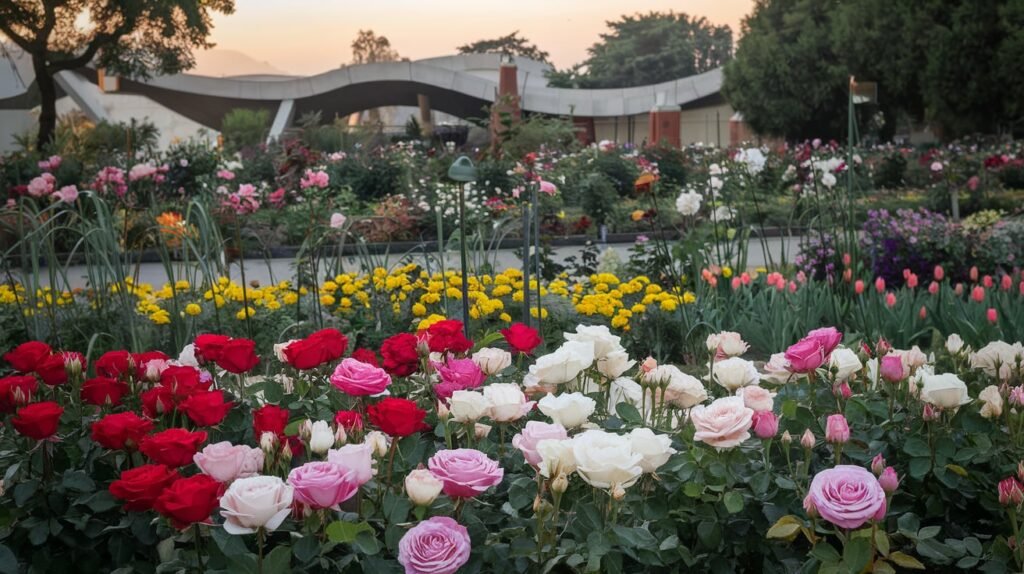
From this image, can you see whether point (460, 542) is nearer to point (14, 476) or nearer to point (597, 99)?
point (14, 476)

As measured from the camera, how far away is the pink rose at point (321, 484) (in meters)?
1.43

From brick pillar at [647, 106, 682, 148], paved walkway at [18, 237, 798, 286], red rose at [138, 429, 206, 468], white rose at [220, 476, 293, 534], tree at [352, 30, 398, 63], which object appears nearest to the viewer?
white rose at [220, 476, 293, 534]

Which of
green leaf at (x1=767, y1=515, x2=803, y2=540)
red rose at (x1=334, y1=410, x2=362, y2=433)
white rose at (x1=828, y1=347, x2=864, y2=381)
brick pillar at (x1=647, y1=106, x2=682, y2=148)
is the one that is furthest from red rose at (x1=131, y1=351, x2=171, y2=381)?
brick pillar at (x1=647, y1=106, x2=682, y2=148)

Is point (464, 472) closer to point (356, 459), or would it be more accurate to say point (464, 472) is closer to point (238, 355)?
point (356, 459)

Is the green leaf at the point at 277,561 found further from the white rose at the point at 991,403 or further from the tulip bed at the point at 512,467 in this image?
the white rose at the point at 991,403

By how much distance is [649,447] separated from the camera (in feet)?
5.33

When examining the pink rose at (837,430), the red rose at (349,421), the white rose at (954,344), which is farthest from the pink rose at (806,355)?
the red rose at (349,421)

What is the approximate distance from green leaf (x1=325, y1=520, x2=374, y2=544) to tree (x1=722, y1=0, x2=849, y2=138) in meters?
26.4

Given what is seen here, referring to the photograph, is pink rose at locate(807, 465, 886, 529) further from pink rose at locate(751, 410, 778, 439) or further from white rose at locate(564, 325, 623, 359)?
white rose at locate(564, 325, 623, 359)

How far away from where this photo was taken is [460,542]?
1.44m

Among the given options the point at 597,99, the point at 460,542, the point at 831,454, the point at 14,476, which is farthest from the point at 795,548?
the point at 597,99

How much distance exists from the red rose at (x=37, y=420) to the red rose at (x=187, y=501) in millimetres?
479

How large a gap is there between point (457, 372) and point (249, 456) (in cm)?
48

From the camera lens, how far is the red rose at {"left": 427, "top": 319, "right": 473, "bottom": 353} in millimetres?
2199
